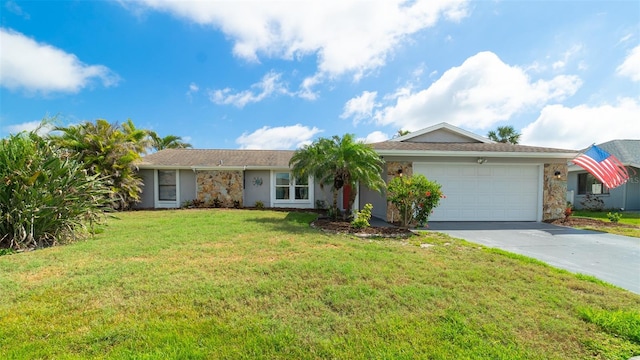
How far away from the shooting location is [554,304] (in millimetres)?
3596

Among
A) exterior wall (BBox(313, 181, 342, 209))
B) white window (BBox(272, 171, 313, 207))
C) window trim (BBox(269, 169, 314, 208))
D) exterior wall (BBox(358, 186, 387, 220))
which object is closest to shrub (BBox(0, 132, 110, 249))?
window trim (BBox(269, 169, 314, 208))

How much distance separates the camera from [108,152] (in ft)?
47.2

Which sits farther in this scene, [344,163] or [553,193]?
[553,193]

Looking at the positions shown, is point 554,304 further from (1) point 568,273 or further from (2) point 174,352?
(2) point 174,352

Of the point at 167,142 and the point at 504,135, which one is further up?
the point at 504,135

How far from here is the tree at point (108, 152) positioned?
45.9ft

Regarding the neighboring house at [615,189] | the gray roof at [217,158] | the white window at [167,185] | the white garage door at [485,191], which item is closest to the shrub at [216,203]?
the gray roof at [217,158]

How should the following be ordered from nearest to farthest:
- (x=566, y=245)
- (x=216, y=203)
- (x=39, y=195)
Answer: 1. (x=39, y=195)
2. (x=566, y=245)
3. (x=216, y=203)

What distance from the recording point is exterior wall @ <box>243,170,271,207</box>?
16.3 metres

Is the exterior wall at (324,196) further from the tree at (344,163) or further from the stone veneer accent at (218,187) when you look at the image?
the tree at (344,163)

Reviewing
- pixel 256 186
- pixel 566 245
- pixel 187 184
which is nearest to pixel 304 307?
pixel 566 245

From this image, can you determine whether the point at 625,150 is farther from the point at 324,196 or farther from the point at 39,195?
the point at 39,195

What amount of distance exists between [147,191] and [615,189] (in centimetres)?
2782

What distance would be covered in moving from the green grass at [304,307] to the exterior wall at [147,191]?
11.1m
